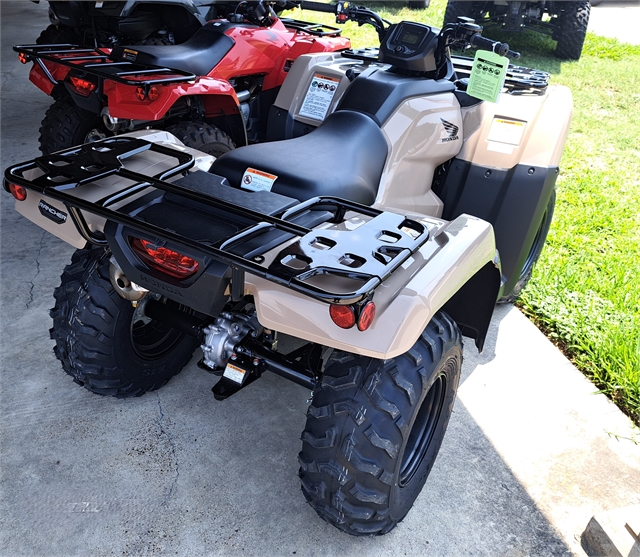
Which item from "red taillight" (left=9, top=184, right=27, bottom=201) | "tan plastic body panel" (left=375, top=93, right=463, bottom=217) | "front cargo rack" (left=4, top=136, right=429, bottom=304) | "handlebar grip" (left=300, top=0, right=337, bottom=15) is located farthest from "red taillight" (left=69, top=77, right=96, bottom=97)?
"tan plastic body panel" (left=375, top=93, right=463, bottom=217)

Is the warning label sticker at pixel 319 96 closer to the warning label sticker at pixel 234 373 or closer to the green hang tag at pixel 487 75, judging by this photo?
the green hang tag at pixel 487 75

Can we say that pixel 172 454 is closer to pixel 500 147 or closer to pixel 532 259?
pixel 500 147

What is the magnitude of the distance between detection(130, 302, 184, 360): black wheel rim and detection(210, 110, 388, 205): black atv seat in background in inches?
32.5

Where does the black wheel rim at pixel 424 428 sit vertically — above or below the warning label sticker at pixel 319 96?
below

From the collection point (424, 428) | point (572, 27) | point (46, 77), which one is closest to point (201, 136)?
point (46, 77)

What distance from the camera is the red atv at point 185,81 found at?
352 cm

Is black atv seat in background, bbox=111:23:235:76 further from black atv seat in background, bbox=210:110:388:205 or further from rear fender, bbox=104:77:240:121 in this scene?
black atv seat in background, bbox=210:110:388:205

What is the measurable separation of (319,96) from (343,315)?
5.84ft

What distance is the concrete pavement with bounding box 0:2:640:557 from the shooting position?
2.21m

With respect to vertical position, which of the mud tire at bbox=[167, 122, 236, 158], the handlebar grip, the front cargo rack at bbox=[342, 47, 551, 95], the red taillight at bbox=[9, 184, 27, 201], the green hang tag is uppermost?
the handlebar grip

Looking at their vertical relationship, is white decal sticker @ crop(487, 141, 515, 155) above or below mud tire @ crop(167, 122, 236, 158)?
above

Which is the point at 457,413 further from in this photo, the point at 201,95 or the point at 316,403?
the point at 201,95

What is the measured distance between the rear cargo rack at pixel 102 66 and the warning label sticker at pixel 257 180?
131 centimetres

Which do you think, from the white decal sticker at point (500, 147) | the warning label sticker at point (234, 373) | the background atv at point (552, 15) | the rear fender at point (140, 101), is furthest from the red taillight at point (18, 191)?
the background atv at point (552, 15)
